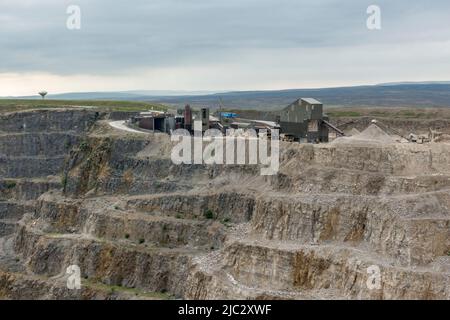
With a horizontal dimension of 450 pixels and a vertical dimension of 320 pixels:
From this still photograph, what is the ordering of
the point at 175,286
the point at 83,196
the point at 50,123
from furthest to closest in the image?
the point at 50,123
the point at 83,196
the point at 175,286

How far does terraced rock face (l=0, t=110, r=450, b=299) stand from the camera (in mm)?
55094

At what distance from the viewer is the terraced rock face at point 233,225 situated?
55.1 meters

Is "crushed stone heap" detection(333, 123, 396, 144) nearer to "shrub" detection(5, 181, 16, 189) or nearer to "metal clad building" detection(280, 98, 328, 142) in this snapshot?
"metal clad building" detection(280, 98, 328, 142)

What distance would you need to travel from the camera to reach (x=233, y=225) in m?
72.2

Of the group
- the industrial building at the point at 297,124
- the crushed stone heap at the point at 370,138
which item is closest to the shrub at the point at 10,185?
the industrial building at the point at 297,124

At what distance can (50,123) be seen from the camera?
116 meters

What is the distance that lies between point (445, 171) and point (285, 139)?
23.2m

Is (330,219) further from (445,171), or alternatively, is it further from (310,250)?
(445,171)

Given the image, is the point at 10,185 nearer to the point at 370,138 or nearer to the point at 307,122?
the point at 307,122

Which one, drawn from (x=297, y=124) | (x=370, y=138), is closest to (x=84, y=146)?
(x=297, y=124)

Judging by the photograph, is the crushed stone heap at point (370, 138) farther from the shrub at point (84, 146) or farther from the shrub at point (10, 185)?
the shrub at point (10, 185)

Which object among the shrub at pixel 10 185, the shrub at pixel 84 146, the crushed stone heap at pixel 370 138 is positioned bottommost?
the shrub at pixel 10 185

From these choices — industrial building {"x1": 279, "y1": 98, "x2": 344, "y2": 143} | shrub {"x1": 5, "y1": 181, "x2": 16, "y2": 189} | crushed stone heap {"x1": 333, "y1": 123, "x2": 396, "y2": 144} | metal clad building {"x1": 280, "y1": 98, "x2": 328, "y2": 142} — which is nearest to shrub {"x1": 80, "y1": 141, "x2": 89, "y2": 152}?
shrub {"x1": 5, "y1": 181, "x2": 16, "y2": 189}
